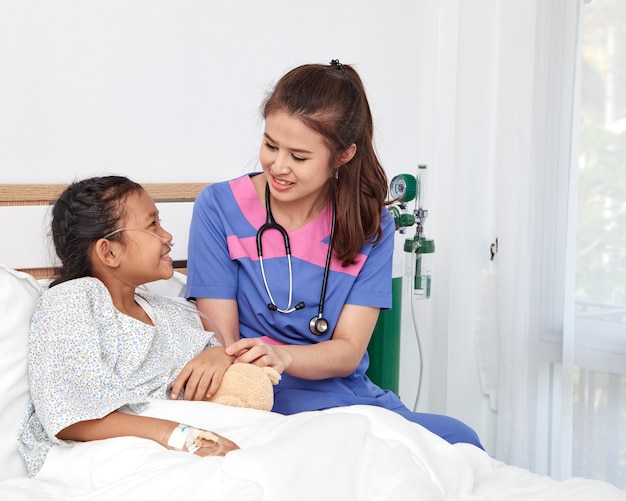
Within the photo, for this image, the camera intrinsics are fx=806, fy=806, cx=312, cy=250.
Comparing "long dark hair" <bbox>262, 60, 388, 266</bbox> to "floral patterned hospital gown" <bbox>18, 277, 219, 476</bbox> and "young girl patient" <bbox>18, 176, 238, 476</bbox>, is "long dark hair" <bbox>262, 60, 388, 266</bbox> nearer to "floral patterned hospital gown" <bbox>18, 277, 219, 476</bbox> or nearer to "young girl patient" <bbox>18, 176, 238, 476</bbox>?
"young girl patient" <bbox>18, 176, 238, 476</bbox>

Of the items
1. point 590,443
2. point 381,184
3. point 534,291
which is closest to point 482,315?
point 534,291

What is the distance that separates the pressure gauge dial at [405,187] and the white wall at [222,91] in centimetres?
42

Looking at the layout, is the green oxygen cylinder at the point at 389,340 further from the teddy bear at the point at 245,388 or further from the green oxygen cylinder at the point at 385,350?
the teddy bear at the point at 245,388

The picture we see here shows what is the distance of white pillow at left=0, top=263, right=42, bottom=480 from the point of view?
138 cm

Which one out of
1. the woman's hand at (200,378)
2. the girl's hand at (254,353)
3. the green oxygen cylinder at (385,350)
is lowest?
the green oxygen cylinder at (385,350)

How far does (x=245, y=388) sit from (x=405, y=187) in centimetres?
98

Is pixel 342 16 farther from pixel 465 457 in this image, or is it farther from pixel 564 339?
pixel 465 457

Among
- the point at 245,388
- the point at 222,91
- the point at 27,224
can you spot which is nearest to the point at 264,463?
the point at 245,388

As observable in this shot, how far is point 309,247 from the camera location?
1.84m

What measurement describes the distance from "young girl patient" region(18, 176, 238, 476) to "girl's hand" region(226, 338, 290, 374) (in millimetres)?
25

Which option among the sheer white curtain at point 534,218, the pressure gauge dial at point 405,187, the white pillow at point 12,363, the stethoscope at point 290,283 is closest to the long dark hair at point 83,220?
the white pillow at point 12,363

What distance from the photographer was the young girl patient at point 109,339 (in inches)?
53.2

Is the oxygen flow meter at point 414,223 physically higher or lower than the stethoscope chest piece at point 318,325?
higher

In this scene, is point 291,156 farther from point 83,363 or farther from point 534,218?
point 534,218
